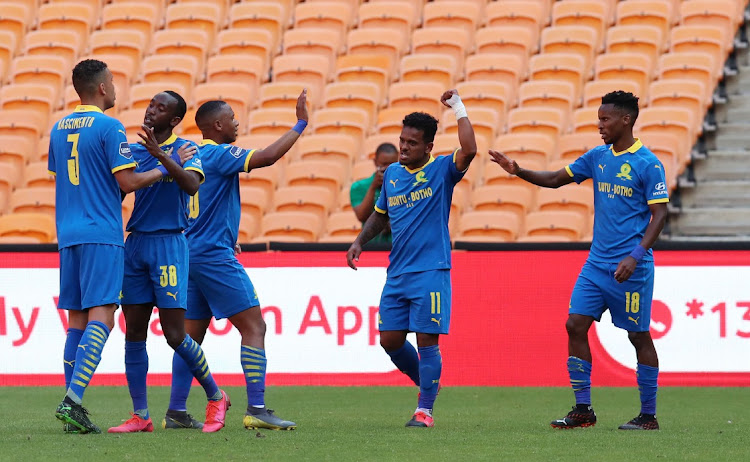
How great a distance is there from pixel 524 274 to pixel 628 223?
299cm

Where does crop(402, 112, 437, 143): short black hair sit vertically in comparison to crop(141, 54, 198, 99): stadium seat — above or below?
below

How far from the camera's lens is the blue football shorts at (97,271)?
245 inches

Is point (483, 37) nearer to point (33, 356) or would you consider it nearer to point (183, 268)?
point (33, 356)

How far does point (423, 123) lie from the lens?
23.2ft

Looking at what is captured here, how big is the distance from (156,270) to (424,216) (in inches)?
63.3

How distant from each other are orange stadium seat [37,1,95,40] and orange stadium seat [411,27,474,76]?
4568 mm

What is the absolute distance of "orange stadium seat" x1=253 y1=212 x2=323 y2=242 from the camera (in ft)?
41.4

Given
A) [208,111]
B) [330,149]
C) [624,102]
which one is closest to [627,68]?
[330,149]

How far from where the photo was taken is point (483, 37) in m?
15.5

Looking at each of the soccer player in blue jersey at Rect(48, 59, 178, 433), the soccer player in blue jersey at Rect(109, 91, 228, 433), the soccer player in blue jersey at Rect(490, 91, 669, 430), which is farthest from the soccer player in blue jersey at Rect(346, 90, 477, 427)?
the soccer player in blue jersey at Rect(48, 59, 178, 433)

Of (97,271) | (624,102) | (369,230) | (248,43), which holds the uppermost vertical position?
(248,43)

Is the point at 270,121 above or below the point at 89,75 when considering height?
above

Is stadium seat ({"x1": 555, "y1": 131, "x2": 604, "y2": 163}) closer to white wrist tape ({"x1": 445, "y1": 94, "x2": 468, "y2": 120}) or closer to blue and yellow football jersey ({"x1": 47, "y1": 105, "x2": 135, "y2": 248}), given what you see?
white wrist tape ({"x1": 445, "y1": 94, "x2": 468, "y2": 120})

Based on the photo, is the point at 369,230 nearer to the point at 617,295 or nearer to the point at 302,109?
the point at 302,109
